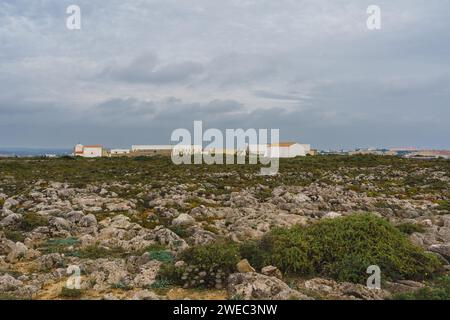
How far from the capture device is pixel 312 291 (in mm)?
8227

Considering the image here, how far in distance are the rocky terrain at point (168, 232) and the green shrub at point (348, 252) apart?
0.28 meters

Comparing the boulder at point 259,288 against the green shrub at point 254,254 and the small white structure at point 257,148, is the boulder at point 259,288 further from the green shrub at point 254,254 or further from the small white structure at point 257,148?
the small white structure at point 257,148

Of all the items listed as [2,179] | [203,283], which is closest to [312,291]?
[203,283]

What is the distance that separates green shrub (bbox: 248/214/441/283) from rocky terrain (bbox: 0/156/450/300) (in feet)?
0.92

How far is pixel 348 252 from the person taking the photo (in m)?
9.80

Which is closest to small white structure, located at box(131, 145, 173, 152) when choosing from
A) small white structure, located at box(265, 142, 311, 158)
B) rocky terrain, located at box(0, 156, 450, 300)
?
small white structure, located at box(265, 142, 311, 158)

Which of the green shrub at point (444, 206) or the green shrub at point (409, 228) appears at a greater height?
the green shrub at point (409, 228)

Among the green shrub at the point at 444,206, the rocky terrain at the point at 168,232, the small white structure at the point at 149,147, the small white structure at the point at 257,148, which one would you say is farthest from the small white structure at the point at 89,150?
the green shrub at the point at 444,206

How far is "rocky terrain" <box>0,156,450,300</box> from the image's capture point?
27.7 ft

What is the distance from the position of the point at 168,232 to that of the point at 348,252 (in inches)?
229

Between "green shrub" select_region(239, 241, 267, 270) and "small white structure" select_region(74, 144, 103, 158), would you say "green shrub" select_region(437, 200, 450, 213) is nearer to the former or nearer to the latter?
"green shrub" select_region(239, 241, 267, 270)

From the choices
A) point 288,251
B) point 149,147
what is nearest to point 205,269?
point 288,251

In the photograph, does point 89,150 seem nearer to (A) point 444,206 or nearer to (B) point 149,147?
(B) point 149,147

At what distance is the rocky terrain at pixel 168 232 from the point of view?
8430 mm
